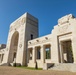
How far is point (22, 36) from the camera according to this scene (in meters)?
29.2

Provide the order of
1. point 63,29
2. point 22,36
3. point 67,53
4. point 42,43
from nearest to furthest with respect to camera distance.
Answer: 1. point 63,29
2. point 67,53
3. point 42,43
4. point 22,36

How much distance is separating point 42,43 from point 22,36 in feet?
27.2

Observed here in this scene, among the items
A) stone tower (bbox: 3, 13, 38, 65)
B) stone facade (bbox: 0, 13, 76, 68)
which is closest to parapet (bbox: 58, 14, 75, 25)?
stone facade (bbox: 0, 13, 76, 68)

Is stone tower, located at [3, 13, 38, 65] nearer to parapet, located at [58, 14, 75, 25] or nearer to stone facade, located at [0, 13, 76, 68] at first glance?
stone facade, located at [0, 13, 76, 68]

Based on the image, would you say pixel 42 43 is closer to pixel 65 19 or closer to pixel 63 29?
pixel 63 29

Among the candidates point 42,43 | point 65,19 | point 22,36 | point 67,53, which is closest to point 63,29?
point 65,19

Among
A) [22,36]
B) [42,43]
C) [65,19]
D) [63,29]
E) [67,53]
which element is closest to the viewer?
[63,29]

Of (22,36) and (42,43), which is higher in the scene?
(22,36)

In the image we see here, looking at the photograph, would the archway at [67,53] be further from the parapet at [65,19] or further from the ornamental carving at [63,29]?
the parapet at [65,19]

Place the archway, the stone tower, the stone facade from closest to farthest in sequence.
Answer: the stone facade
the archway
the stone tower

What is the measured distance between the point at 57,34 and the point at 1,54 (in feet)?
102

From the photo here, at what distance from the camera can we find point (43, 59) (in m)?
22.3

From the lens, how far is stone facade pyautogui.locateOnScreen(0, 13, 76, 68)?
717 inches

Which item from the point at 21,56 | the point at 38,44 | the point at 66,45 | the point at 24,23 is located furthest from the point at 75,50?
the point at 24,23
